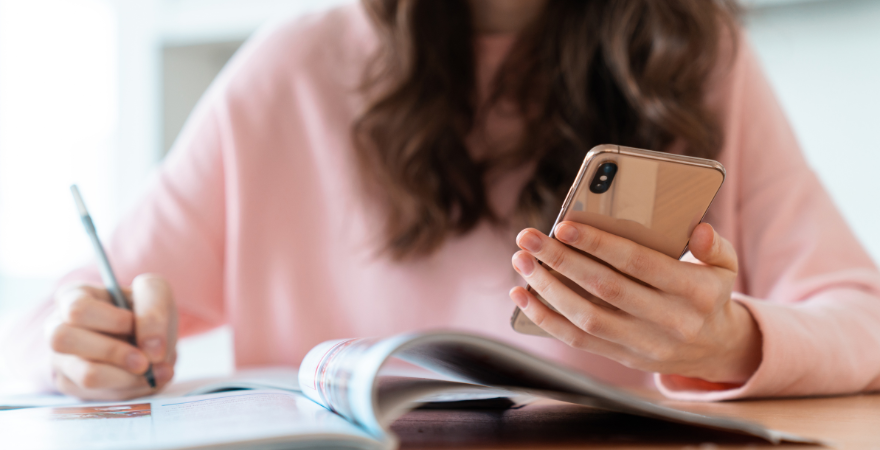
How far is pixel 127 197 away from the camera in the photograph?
2.40 meters

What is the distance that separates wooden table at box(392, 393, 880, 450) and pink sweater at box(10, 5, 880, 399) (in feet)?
1.08

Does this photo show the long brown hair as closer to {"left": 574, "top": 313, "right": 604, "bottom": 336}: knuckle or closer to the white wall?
{"left": 574, "top": 313, "right": 604, "bottom": 336}: knuckle

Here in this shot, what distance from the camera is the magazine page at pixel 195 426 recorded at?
23 centimetres

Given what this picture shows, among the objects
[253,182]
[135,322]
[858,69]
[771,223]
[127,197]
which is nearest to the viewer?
[135,322]

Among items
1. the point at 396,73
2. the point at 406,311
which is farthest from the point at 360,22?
the point at 406,311

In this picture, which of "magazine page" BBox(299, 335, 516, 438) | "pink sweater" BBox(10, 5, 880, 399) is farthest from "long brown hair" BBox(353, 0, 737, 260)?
"magazine page" BBox(299, 335, 516, 438)

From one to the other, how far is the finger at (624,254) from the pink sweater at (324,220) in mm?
382

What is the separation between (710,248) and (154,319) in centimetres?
42

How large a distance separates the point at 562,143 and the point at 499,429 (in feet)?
1.65

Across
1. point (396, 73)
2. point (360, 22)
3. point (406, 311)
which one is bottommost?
point (406, 311)

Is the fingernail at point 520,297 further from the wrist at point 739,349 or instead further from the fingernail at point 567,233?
the wrist at point 739,349

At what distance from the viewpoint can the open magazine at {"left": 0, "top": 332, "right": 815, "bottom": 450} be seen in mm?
227

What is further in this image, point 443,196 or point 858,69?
point 858,69

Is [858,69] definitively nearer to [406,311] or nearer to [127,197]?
[406,311]
